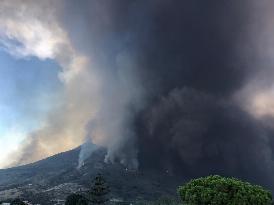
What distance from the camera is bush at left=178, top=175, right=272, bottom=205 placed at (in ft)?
299

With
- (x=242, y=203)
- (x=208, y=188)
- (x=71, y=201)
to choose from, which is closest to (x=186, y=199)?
(x=208, y=188)

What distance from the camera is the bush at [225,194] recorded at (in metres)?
91.1

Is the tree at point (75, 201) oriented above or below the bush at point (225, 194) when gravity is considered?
above

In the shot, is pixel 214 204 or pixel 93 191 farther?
pixel 93 191

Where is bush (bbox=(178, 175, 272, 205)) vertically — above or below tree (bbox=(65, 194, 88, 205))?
below

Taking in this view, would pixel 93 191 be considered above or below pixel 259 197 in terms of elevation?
above

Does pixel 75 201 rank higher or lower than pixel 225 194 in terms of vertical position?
higher

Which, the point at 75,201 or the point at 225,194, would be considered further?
the point at 75,201

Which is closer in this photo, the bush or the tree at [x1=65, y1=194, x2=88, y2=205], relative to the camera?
the bush

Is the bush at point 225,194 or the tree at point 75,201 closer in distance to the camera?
the bush at point 225,194

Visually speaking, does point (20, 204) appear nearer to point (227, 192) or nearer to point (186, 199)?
point (186, 199)

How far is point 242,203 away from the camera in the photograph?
296 ft

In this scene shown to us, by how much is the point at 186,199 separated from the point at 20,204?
1695 inches

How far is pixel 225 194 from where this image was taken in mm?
92062
